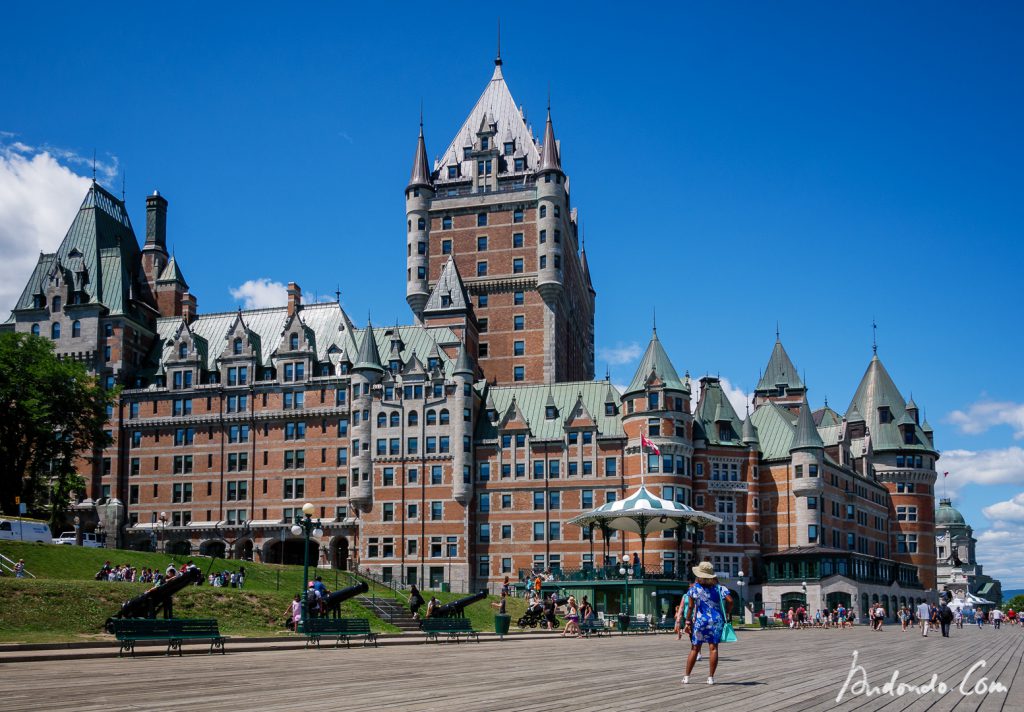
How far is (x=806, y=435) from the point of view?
98938 mm

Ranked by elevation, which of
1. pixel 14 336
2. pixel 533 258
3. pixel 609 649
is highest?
pixel 533 258

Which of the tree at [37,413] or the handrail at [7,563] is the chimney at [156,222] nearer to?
the tree at [37,413]

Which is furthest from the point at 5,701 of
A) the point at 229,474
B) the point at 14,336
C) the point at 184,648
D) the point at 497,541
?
Result: the point at 229,474

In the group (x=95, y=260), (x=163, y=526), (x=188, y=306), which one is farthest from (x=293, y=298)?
(x=163, y=526)

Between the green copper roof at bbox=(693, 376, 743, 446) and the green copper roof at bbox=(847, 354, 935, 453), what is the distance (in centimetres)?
2395

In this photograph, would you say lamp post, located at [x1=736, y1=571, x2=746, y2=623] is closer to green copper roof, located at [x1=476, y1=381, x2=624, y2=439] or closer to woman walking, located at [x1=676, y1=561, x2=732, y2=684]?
green copper roof, located at [x1=476, y1=381, x2=624, y2=439]

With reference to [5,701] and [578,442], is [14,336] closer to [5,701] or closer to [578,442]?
[578,442]

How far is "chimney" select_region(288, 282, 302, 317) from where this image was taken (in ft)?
354

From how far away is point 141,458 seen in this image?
10362 centimetres

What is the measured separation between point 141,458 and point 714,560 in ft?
174

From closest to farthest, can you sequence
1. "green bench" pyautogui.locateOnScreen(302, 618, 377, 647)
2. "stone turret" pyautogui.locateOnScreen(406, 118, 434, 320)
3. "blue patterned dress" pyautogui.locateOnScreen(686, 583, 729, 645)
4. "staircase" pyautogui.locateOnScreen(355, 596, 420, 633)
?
"blue patterned dress" pyautogui.locateOnScreen(686, 583, 729, 645), "green bench" pyautogui.locateOnScreen(302, 618, 377, 647), "staircase" pyautogui.locateOnScreen(355, 596, 420, 633), "stone turret" pyautogui.locateOnScreen(406, 118, 434, 320)

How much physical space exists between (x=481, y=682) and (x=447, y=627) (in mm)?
23561

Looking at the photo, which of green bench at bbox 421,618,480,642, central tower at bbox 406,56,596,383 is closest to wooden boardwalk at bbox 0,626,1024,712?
green bench at bbox 421,618,480,642

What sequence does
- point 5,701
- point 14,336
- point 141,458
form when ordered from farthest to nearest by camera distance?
point 141,458, point 14,336, point 5,701
